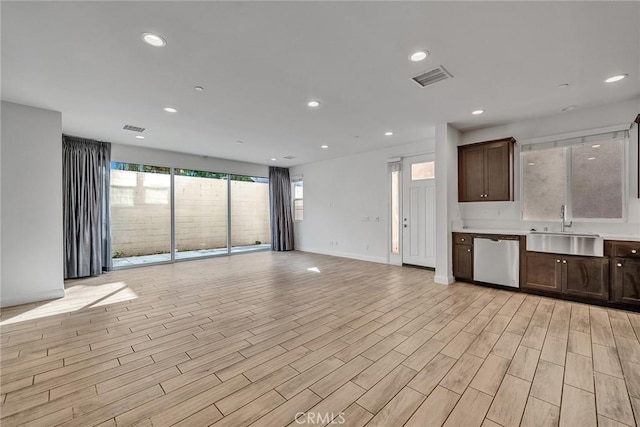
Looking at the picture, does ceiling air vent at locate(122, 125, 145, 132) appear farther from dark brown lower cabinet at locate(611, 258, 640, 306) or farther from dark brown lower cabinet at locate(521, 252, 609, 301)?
dark brown lower cabinet at locate(611, 258, 640, 306)

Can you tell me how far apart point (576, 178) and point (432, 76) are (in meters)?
3.06

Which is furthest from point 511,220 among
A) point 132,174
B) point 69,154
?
→ point 69,154

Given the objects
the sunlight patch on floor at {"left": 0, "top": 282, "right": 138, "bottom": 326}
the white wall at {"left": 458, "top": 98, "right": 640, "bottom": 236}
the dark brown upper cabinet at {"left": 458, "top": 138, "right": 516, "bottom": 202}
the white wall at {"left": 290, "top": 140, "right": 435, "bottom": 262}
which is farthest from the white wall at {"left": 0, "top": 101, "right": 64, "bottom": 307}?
the dark brown upper cabinet at {"left": 458, "top": 138, "right": 516, "bottom": 202}

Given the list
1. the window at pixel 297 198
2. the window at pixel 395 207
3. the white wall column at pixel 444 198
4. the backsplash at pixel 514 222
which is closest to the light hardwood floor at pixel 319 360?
the white wall column at pixel 444 198

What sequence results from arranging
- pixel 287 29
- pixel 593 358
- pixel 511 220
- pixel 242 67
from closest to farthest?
pixel 287 29 → pixel 593 358 → pixel 242 67 → pixel 511 220

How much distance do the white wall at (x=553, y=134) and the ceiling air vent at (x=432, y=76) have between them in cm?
243

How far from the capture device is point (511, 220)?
4.60m

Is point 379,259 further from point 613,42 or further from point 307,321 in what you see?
point 613,42

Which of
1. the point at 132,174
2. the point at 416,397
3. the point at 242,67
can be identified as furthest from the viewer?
the point at 132,174

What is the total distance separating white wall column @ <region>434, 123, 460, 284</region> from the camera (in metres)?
4.59

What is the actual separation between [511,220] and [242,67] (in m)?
4.79

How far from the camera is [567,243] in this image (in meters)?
3.68

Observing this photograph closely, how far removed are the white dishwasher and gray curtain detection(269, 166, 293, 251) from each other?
5.62 metres

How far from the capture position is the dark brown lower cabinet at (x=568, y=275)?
3.45 m
